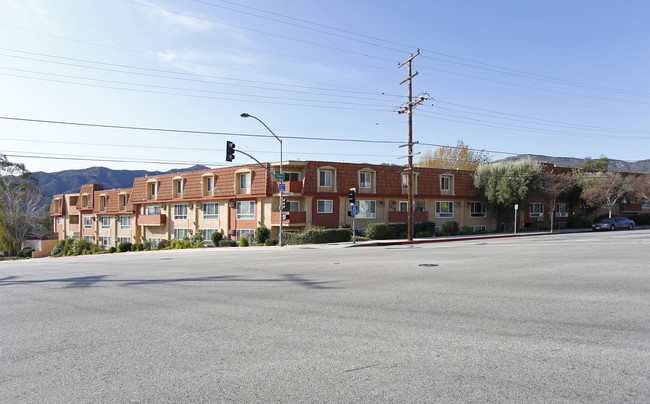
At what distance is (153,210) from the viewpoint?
51.5m

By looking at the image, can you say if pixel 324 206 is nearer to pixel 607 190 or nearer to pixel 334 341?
pixel 334 341

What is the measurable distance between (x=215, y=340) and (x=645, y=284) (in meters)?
9.90

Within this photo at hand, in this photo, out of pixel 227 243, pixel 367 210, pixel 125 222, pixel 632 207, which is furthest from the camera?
pixel 125 222

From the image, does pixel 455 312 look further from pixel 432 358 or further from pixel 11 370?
pixel 11 370

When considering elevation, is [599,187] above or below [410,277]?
above

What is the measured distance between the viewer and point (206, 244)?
42938 millimetres

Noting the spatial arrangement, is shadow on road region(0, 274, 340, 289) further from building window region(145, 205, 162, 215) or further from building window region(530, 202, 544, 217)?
building window region(530, 202, 544, 217)

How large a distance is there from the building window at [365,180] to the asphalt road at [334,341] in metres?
29.0

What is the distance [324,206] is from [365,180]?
4.97m

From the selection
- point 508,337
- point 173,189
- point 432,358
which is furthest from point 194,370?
point 173,189

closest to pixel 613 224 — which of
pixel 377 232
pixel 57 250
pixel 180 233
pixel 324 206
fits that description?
pixel 377 232

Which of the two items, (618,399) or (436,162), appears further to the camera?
(436,162)

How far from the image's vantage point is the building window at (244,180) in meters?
39.6

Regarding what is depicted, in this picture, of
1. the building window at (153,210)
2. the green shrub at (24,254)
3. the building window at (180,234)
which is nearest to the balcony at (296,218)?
the building window at (180,234)
